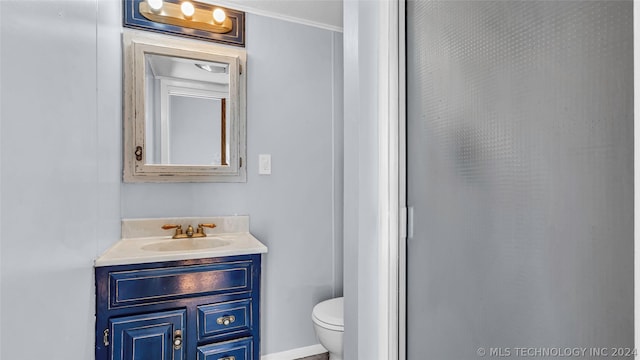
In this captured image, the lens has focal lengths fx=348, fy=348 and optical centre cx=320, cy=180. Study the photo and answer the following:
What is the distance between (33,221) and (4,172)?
150 millimetres

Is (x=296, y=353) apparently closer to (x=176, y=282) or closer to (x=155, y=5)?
(x=176, y=282)

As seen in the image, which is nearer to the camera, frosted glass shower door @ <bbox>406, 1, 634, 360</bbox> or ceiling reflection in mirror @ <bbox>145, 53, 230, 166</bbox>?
frosted glass shower door @ <bbox>406, 1, 634, 360</bbox>

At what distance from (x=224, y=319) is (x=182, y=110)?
45.2 inches

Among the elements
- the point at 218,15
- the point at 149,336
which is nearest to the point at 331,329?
the point at 149,336

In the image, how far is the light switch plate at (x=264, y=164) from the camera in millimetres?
2086

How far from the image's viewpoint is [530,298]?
0.61 meters

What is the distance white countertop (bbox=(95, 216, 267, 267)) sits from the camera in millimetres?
1431

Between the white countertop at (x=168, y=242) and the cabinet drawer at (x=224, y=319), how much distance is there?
236mm

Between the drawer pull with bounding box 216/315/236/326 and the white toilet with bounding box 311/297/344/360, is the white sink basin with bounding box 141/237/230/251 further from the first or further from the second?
the white toilet with bounding box 311/297/344/360

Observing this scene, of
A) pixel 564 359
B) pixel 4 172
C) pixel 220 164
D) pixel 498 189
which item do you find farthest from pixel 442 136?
pixel 220 164

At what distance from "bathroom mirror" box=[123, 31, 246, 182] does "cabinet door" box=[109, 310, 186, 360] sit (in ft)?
2.41

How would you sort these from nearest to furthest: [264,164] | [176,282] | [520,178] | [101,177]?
[520,178] → [101,177] → [176,282] → [264,164]

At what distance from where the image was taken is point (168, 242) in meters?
1.81

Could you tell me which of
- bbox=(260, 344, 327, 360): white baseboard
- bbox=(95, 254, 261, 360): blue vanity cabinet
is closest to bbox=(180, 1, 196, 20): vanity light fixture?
bbox=(95, 254, 261, 360): blue vanity cabinet
